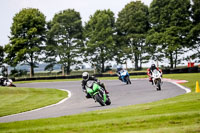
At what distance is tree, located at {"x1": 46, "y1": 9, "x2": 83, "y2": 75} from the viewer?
71.2m

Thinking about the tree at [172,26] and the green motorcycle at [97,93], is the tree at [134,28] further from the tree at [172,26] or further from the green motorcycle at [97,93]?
the green motorcycle at [97,93]

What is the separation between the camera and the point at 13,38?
2781 inches

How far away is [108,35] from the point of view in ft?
224

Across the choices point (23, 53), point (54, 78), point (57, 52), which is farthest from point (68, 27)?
point (54, 78)

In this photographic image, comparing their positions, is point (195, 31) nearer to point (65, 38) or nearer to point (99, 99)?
point (65, 38)

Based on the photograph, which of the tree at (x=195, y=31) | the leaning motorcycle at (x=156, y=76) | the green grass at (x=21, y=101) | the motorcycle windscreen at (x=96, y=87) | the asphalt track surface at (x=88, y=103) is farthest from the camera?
the tree at (x=195, y=31)

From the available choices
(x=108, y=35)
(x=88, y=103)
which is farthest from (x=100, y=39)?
(x=88, y=103)

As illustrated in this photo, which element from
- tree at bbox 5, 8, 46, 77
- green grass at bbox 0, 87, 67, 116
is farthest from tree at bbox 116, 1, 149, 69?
green grass at bbox 0, 87, 67, 116

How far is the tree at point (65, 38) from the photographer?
71.2m

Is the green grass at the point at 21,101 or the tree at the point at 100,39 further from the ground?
the tree at the point at 100,39

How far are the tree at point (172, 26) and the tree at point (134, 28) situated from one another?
4179mm

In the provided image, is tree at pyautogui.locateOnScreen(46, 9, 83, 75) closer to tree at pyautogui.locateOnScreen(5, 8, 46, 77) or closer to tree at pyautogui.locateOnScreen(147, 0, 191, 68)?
tree at pyautogui.locateOnScreen(5, 8, 46, 77)

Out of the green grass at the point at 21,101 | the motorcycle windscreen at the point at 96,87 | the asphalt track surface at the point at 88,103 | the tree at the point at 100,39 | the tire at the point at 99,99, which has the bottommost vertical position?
the green grass at the point at 21,101

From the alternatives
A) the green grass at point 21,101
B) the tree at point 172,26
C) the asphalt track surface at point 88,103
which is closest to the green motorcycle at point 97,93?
the asphalt track surface at point 88,103
